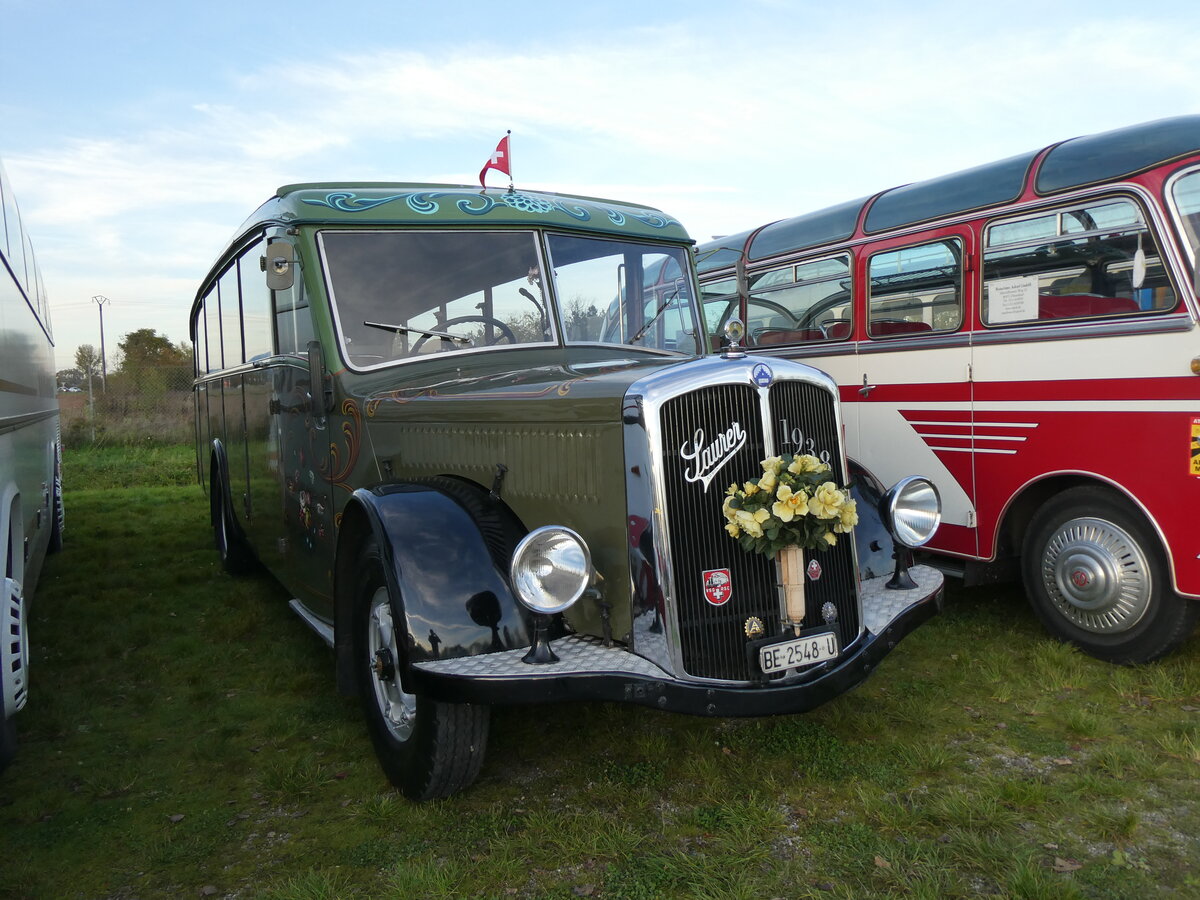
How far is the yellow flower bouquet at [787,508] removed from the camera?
294cm

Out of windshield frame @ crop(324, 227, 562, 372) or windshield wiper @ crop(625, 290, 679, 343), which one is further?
windshield wiper @ crop(625, 290, 679, 343)

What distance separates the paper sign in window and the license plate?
2.91 metres

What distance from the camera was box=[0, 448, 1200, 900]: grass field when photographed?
2.82 meters

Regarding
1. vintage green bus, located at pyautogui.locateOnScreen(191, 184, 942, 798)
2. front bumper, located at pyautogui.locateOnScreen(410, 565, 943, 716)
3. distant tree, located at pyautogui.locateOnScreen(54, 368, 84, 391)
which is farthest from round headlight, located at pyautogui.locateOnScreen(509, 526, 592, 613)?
distant tree, located at pyautogui.locateOnScreen(54, 368, 84, 391)

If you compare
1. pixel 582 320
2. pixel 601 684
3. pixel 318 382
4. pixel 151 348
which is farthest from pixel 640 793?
pixel 151 348

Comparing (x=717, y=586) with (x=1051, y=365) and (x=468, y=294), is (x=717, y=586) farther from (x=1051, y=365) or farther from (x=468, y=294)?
(x=1051, y=365)

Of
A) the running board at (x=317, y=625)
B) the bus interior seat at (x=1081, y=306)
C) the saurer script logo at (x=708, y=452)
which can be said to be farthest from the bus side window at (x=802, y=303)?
the running board at (x=317, y=625)

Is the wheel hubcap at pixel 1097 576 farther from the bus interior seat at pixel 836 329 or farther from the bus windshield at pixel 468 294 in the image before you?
the bus windshield at pixel 468 294

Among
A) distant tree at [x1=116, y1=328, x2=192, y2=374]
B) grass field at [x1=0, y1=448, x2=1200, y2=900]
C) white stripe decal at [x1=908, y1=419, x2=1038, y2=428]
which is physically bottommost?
grass field at [x1=0, y1=448, x2=1200, y2=900]

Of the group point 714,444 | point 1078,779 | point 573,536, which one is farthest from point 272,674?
point 1078,779

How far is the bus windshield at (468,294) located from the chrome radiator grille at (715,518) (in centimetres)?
136

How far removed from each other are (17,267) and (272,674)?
3.51 m

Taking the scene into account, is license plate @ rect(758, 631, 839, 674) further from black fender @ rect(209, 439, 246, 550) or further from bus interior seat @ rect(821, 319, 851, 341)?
black fender @ rect(209, 439, 246, 550)

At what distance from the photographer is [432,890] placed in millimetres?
2744
